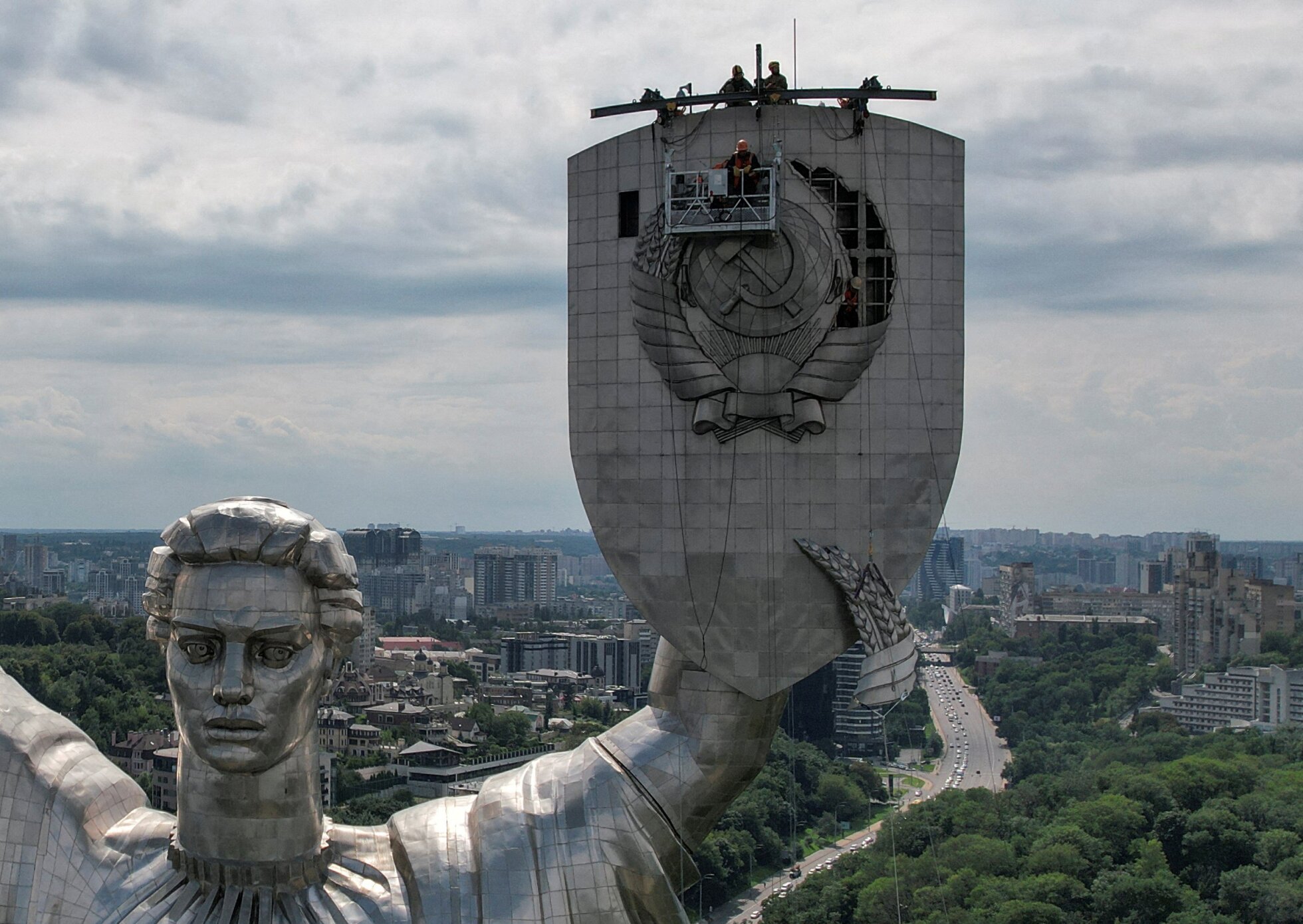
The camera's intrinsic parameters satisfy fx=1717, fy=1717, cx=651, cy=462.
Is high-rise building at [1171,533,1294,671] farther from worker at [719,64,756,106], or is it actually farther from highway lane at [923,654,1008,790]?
worker at [719,64,756,106]

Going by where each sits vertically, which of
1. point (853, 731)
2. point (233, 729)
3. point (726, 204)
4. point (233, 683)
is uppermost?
point (726, 204)

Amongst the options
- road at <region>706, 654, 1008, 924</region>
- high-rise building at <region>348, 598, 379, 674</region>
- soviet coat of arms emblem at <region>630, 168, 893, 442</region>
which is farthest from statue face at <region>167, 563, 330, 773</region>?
high-rise building at <region>348, 598, 379, 674</region>

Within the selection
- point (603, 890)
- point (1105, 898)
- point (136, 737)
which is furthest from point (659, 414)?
point (136, 737)

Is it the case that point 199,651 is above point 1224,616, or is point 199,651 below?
above

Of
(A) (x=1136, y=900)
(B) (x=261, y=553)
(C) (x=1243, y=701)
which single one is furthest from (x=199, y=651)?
(C) (x=1243, y=701)

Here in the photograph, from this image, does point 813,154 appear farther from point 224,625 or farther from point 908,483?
point 224,625

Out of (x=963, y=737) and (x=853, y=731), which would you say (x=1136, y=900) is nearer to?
(x=853, y=731)
